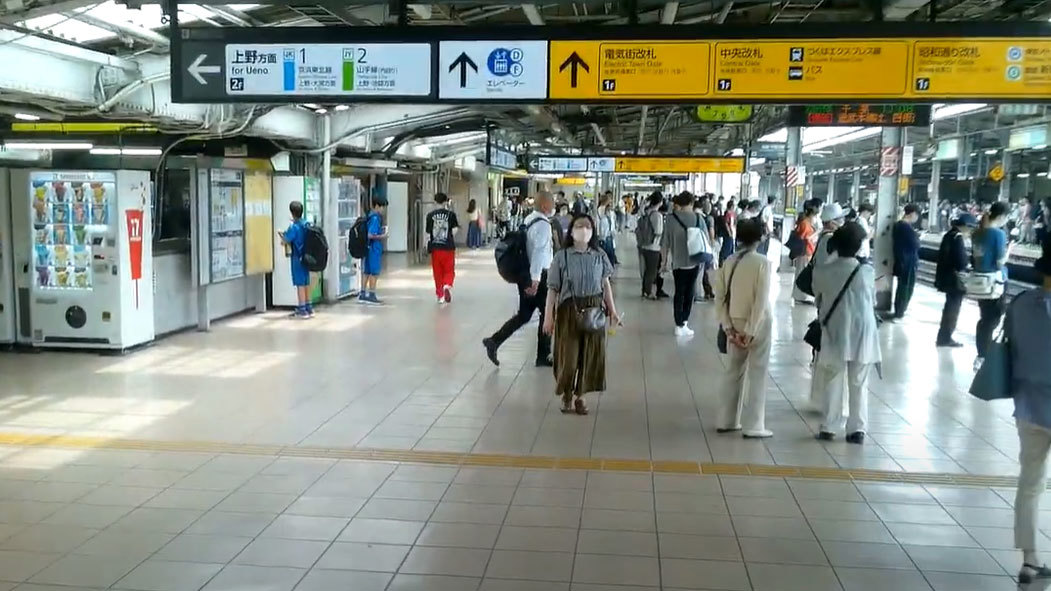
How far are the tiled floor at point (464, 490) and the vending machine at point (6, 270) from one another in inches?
24.3

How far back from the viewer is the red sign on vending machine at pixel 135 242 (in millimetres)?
9234

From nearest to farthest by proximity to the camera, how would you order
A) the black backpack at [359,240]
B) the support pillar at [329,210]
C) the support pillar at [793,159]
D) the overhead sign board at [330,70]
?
1. the overhead sign board at [330,70]
2. the support pillar at [329,210]
3. the black backpack at [359,240]
4. the support pillar at [793,159]

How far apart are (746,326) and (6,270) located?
7358mm

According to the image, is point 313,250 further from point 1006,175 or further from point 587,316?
point 1006,175

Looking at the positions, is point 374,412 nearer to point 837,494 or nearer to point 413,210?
point 837,494

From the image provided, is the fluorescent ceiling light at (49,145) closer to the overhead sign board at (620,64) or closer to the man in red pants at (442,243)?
the man in red pants at (442,243)

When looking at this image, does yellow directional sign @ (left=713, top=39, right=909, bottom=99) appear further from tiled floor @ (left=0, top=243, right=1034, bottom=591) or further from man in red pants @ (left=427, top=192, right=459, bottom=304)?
man in red pants @ (left=427, top=192, right=459, bottom=304)

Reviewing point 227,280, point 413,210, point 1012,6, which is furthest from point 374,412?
point 413,210

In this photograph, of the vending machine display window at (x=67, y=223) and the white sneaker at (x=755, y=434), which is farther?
the vending machine display window at (x=67, y=223)

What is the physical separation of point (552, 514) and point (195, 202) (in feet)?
22.9

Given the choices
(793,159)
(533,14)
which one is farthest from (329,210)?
(793,159)

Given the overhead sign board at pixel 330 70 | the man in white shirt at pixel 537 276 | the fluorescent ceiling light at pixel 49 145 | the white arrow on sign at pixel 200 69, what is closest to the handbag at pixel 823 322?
the man in white shirt at pixel 537 276

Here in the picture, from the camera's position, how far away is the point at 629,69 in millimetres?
5414

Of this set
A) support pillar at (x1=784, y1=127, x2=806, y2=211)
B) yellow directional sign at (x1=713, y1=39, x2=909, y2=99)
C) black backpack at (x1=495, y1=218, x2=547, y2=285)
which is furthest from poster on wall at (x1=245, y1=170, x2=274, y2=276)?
support pillar at (x1=784, y1=127, x2=806, y2=211)
